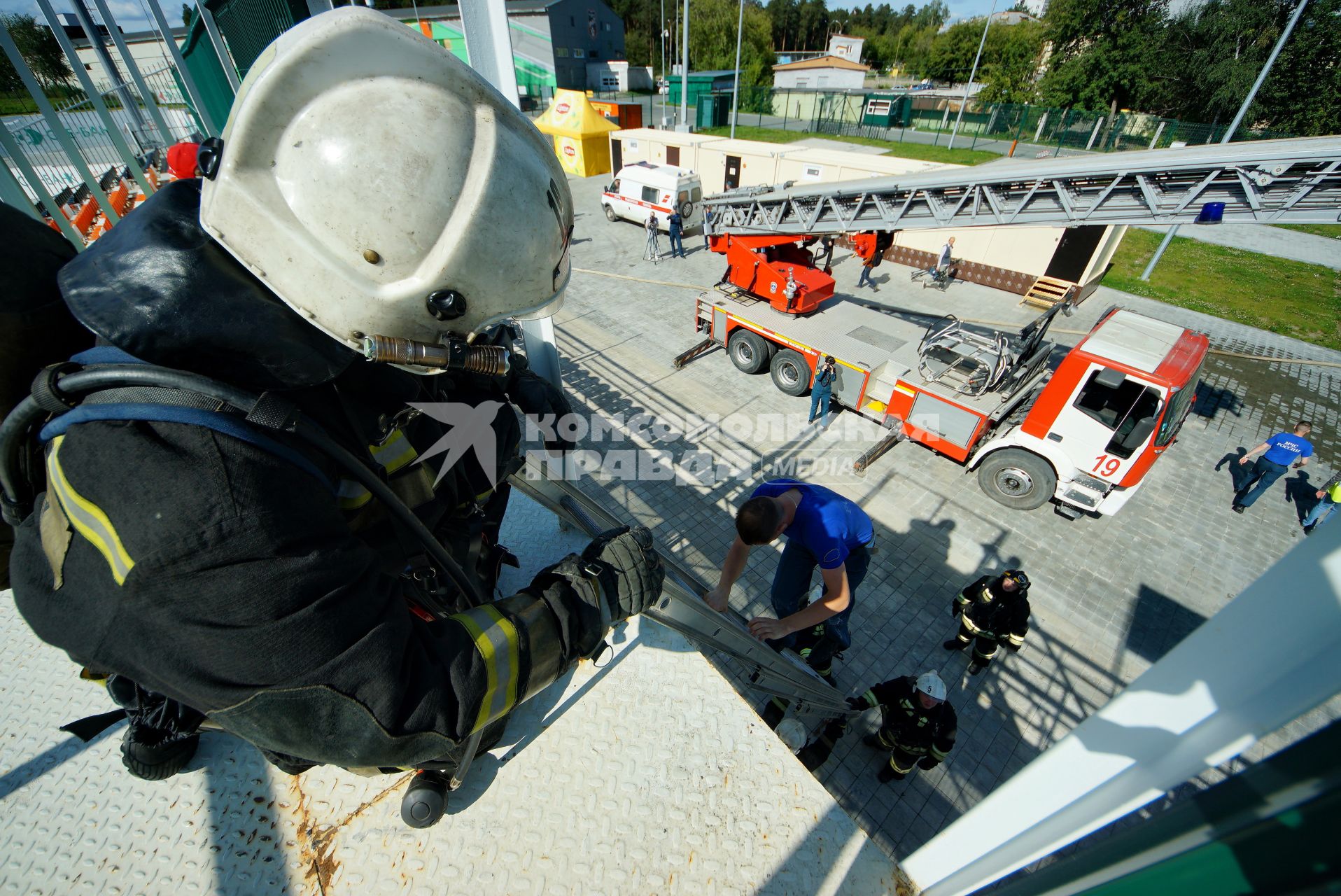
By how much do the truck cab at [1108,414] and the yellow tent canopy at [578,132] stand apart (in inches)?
840

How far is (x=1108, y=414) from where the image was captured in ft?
19.8

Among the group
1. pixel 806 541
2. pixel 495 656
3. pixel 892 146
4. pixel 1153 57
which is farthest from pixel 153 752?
pixel 1153 57

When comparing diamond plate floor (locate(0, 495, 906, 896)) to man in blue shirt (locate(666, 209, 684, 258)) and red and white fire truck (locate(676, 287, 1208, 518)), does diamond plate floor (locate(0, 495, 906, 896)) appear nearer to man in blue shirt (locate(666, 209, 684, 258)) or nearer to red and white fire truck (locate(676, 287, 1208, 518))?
red and white fire truck (locate(676, 287, 1208, 518))

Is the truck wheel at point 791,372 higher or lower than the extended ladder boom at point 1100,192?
lower

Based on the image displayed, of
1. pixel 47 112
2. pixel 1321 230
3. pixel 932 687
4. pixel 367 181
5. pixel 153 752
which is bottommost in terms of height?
pixel 1321 230

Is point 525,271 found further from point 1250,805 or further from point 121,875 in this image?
point 121,875

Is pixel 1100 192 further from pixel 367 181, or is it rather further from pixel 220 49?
pixel 220 49

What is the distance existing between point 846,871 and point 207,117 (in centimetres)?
675

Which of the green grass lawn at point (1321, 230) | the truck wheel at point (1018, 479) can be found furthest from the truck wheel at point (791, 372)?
the green grass lawn at point (1321, 230)

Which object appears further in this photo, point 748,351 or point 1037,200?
point 748,351

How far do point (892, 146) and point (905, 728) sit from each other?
30713 millimetres

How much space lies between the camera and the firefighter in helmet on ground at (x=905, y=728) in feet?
12.8

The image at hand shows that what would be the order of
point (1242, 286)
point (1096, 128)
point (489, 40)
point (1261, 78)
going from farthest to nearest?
point (1096, 128)
point (1242, 286)
point (1261, 78)
point (489, 40)

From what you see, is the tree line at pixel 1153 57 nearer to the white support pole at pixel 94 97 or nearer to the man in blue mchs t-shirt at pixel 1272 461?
the man in blue mchs t-shirt at pixel 1272 461
